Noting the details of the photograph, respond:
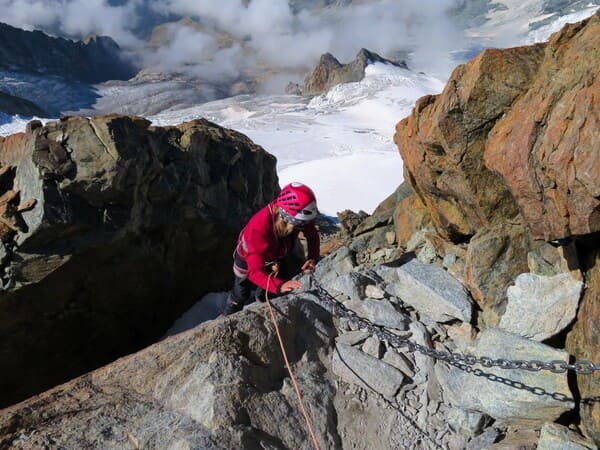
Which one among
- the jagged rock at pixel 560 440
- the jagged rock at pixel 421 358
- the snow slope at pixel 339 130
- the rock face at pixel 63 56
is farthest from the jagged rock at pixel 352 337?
the rock face at pixel 63 56

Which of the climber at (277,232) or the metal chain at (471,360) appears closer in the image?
the metal chain at (471,360)

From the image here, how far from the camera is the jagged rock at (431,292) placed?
3518 millimetres

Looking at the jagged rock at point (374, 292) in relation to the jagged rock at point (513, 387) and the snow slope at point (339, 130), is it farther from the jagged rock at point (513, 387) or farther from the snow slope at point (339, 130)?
the snow slope at point (339, 130)

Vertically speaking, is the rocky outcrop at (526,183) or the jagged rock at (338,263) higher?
the rocky outcrop at (526,183)

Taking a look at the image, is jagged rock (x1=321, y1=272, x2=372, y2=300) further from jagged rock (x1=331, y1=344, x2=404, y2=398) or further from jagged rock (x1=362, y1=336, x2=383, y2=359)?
jagged rock (x1=331, y1=344, x2=404, y2=398)

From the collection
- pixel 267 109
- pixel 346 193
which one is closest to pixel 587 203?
pixel 346 193

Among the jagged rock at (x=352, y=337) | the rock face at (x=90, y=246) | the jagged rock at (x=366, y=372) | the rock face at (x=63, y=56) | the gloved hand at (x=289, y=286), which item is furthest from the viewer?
the rock face at (x=63, y=56)

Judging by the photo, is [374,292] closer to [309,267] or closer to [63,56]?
[309,267]

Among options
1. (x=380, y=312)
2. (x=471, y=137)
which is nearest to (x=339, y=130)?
(x=471, y=137)

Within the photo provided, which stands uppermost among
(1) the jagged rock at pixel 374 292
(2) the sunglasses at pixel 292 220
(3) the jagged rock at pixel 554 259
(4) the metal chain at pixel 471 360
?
(2) the sunglasses at pixel 292 220

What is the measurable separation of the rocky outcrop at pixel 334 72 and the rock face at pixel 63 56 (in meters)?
55.7

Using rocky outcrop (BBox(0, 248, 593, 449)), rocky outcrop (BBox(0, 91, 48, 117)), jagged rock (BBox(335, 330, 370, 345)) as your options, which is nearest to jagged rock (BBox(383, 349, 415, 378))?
rocky outcrop (BBox(0, 248, 593, 449))

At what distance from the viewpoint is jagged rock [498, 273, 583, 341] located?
2.82 metres

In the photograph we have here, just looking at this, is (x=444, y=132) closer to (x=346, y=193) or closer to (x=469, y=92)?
(x=469, y=92)
